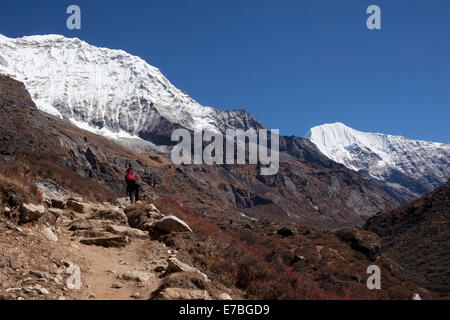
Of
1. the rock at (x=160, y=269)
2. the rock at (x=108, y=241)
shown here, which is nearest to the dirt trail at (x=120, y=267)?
the rock at (x=160, y=269)

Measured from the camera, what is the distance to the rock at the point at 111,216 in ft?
46.7

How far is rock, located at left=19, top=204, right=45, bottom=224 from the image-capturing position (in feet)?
33.5

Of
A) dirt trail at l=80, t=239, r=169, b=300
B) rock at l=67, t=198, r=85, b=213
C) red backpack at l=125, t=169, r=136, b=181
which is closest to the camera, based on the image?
dirt trail at l=80, t=239, r=169, b=300

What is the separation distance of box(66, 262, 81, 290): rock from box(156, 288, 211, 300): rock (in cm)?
183

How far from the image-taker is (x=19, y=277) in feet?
25.1

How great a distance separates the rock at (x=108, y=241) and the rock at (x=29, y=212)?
5.33ft

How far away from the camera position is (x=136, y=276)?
9.41m

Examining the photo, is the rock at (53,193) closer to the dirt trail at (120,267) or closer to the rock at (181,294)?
the dirt trail at (120,267)

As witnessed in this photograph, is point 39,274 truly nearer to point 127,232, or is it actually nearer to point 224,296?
point 224,296

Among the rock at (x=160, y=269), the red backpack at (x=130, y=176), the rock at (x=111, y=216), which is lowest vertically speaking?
the rock at (x=160, y=269)

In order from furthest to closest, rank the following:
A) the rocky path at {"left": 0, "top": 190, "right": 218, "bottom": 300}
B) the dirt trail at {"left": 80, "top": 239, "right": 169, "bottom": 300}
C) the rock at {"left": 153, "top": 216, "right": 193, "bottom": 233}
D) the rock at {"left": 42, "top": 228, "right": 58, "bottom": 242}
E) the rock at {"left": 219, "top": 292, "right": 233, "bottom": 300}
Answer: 1. the rock at {"left": 153, "top": 216, "right": 193, "bottom": 233}
2. the rock at {"left": 42, "top": 228, "right": 58, "bottom": 242}
3. the rock at {"left": 219, "top": 292, "right": 233, "bottom": 300}
4. the dirt trail at {"left": 80, "top": 239, "right": 169, "bottom": 300}
5. the rocky path at {"left": 0, "top": 190, "right": 218, "bottom": 300}

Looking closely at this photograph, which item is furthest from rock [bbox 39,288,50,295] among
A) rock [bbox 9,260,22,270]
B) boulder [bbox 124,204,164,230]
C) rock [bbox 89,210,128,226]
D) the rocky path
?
rock [bbox 89,210,128,226]

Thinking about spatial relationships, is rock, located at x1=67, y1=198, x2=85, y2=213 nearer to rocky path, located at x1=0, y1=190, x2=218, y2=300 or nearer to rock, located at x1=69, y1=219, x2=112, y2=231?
rocky path, located at x1=0, y1=190, x2=218, y2=300
